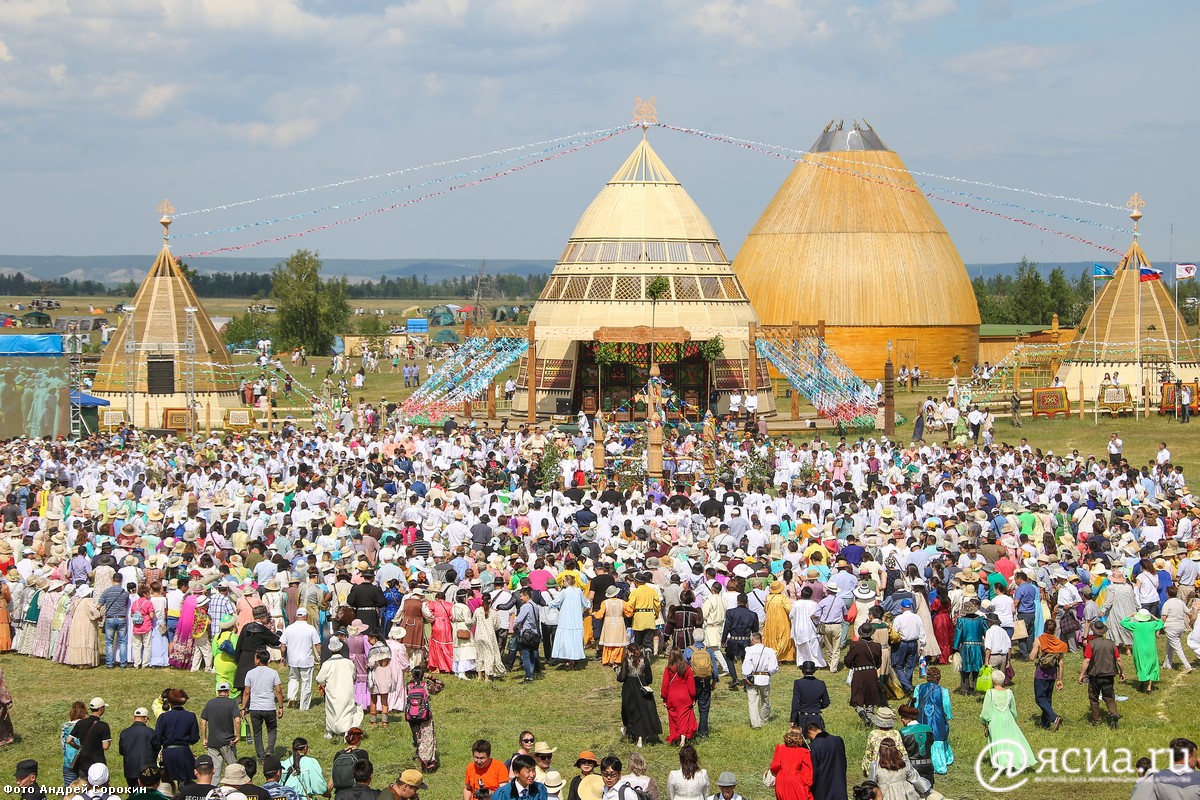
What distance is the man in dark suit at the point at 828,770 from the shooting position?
12383 millimetres

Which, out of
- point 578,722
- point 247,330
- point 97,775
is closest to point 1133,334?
point 578,722

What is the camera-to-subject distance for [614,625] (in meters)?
17.7

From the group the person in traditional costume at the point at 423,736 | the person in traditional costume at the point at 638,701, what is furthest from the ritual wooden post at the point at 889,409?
the person in traditional costume at the point at 423,736

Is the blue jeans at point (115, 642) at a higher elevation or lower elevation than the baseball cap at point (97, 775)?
higher

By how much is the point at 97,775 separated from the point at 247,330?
227 ft

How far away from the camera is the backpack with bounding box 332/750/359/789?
12062 millimetres

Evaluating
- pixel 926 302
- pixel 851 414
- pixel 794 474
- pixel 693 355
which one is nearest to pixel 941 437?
pixel 851 414

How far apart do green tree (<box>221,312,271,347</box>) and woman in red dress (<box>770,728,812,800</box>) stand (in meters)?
65.8

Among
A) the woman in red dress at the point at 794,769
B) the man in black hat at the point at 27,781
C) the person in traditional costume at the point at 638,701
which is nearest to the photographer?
the man in black hat at the point at 27,781

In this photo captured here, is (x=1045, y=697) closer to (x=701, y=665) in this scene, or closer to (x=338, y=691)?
(x=701, y=665)

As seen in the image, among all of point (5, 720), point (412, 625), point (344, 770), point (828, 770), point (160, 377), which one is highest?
point (160, 377)

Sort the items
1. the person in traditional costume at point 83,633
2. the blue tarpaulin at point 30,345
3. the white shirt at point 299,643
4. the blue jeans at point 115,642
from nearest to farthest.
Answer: the white shirt at point 299,643 → the person in traditional costume at point 83,633 → the blue jeans at point 115,642 → the blue tarpaulin at point 30,345

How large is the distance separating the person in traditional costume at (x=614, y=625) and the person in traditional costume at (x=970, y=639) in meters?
3.49

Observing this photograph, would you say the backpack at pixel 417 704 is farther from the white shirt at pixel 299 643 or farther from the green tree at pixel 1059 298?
the green tree at pixel 1059 298
